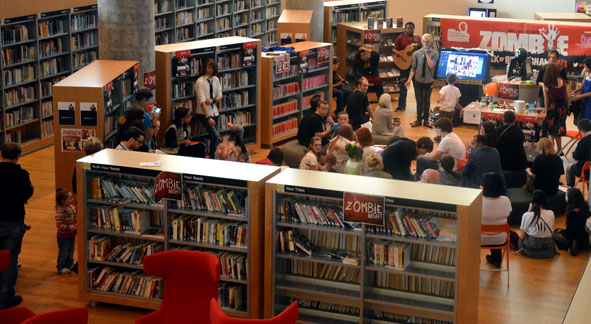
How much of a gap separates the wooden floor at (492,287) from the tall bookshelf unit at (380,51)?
28.8 feet

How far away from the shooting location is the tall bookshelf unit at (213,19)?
16312mm

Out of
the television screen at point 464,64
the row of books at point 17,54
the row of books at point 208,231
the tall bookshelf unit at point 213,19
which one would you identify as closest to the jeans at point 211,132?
the row of books at point 17,54

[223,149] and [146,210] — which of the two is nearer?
[146,210]

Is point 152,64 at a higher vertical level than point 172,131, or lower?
higher

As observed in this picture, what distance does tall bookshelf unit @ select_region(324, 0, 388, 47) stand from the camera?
17453 mm

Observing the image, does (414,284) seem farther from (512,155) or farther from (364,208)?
(512,155)

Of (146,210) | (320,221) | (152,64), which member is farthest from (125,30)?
(320,221)

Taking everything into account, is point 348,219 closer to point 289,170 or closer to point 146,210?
point 289,170

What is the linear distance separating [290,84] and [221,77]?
4.90ft

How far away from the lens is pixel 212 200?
7102mm

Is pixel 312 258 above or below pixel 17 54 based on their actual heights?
below

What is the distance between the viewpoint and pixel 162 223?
7523 millimetres

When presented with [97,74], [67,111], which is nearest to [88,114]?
[67,111]

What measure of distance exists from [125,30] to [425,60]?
Result: 18.8 ft
